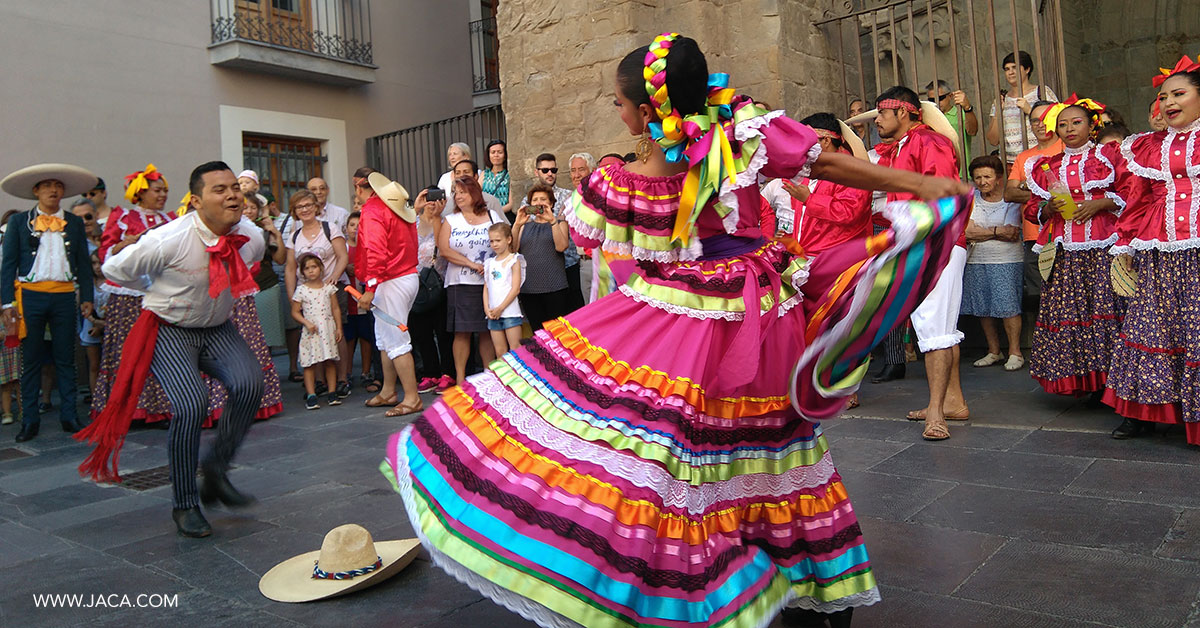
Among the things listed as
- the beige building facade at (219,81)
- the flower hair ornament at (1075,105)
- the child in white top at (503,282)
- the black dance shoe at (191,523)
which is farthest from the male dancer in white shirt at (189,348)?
the beige building facade at (219,81)

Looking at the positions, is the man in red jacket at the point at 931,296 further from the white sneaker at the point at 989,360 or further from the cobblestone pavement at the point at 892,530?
the white sneaker at the point at 989,360

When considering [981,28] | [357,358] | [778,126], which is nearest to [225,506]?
[778,126]

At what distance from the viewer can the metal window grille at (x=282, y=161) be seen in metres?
14.6

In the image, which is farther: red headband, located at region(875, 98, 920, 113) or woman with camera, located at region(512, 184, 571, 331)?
woman with camera, located at region(512, 184, 571, 331)

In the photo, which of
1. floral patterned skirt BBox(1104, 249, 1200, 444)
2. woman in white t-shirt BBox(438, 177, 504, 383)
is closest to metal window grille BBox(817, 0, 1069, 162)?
floral patterned skirt BBox(1104, 249, 1200, 444)

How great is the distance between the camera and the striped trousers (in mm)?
4535

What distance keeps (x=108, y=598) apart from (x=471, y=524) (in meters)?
2.06

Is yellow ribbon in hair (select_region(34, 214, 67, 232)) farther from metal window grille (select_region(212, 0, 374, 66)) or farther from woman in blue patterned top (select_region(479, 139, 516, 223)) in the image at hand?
metal window grille (select_region(212, 0, 374, 66))

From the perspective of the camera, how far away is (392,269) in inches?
294

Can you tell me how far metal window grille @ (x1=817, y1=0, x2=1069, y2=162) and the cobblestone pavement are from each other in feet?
9.87

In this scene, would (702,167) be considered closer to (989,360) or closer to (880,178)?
(880,178)

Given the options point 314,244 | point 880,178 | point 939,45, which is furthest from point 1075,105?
point 314,244

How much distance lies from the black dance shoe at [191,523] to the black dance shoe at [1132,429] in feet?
15.9

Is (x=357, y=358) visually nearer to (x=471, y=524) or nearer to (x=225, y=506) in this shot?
(x=225, y=506)
